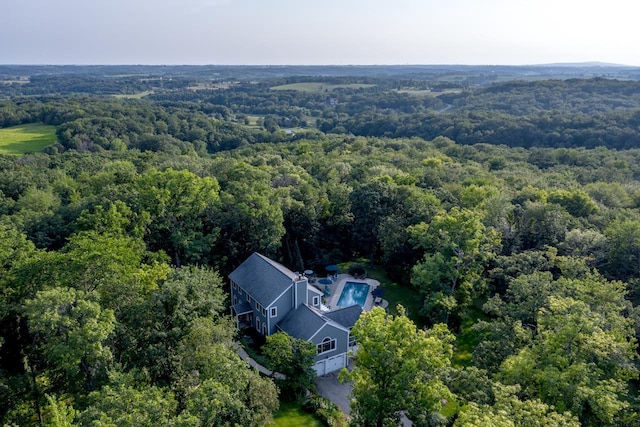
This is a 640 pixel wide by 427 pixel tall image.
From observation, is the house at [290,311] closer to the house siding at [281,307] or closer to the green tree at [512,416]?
the house siding at [281,307]

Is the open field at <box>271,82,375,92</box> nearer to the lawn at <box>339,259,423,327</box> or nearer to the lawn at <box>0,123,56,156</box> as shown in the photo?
the lawn at <box>0,123,56,156</box>

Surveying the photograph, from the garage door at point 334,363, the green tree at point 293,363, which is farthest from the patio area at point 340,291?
the green tree at point 293,363

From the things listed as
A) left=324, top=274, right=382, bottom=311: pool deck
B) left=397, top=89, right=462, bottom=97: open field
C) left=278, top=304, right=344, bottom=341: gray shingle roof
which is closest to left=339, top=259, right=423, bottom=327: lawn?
left=324, top=274, right=382, bottom=311: pool deck

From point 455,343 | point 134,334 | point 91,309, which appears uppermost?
point 91,309

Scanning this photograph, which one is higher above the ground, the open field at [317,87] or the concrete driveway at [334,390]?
the open field at [317,87]

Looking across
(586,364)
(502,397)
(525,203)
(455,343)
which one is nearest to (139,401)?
(502,397)

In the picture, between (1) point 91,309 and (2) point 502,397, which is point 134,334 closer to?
(1) point 91,309
